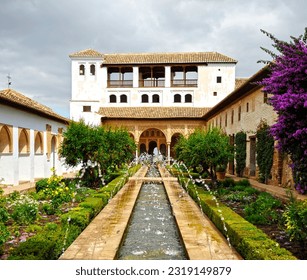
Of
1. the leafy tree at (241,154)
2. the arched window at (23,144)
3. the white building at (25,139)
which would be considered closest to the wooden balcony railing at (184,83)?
the white building at (25,139)

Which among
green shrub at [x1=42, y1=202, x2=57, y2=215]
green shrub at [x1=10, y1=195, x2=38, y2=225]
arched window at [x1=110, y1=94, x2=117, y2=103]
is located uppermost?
arched window at [x1=110, y1=94, x2=117, y2=103]

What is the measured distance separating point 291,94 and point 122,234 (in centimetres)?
461

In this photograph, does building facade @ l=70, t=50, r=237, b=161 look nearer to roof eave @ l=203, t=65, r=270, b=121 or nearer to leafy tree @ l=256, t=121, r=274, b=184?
roof eave @ l=203, t=65, r=270, b=121

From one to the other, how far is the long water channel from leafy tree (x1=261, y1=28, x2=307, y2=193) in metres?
3.29

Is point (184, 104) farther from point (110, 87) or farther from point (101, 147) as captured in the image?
point (101, 147)

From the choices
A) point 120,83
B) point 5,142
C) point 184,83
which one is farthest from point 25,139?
point 184,83

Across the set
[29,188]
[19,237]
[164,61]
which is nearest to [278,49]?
[19,237]

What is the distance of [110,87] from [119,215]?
30.7 m

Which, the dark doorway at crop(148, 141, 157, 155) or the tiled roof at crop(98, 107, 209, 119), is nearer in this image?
the tiled roof at crop(98, 107, 209, 119)

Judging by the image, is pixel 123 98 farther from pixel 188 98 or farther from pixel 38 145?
pixel 38 145

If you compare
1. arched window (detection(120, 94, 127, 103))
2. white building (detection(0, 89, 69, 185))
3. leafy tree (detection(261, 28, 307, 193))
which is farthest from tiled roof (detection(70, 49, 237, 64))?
leafy tree (detection(261, 28, 307, 193))

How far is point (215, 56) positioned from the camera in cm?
3741

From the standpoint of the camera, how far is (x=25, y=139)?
55.5 feet

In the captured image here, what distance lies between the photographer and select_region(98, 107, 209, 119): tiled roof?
119ft
